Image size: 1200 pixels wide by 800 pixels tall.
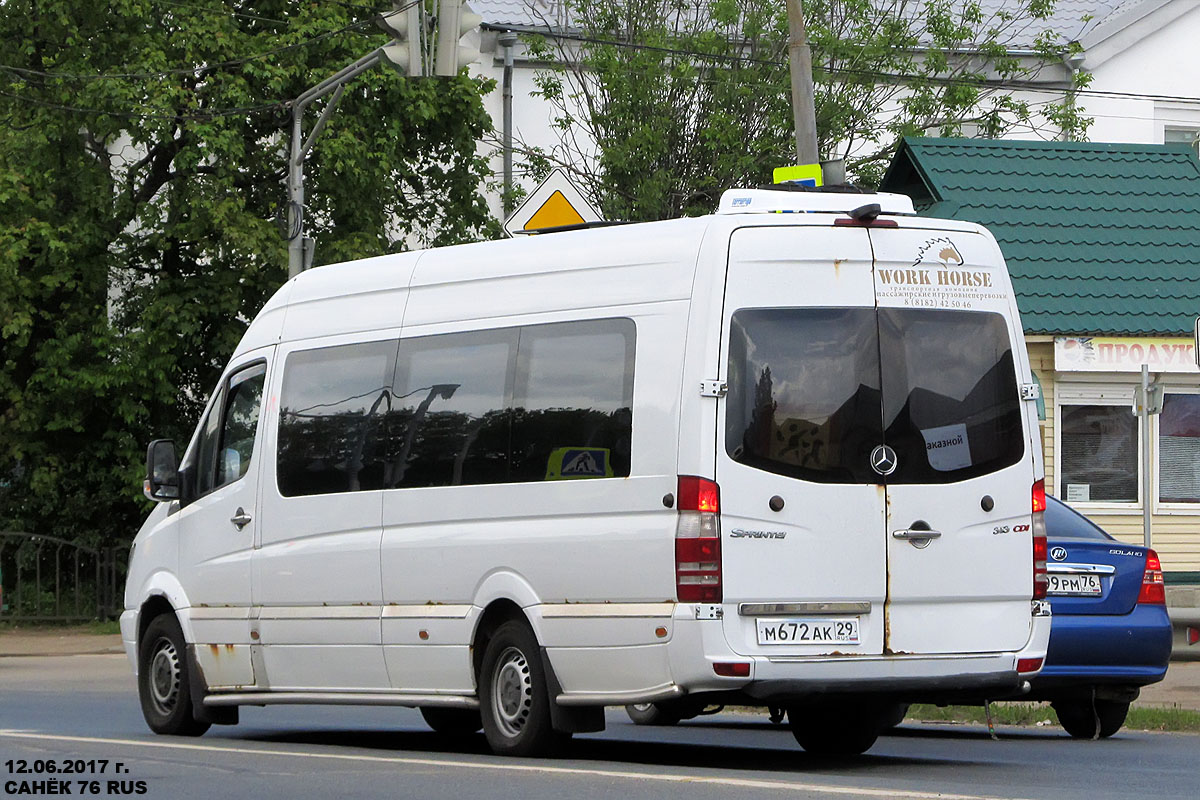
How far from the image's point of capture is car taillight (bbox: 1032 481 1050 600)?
1010 centimetres

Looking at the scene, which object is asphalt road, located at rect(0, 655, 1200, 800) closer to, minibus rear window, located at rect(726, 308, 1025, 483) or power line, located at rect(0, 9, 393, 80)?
minibus rear window, located at rect(726, 308, 1025, 483)

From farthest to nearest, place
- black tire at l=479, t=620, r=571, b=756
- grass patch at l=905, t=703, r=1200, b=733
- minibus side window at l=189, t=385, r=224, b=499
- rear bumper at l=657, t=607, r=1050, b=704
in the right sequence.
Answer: grass patch at l=905, t=703, r=1200, b=733 → minibus side window at l=189, t=385, r=224, b=499 → black tire at l=479, t=620, r=571, b=756 → rear bumper at l=657, t=607, r=1050, b=704

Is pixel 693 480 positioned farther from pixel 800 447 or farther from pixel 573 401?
pixel 573 401

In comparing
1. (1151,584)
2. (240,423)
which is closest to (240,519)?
(240,423)

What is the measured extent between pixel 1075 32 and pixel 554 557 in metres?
33.9

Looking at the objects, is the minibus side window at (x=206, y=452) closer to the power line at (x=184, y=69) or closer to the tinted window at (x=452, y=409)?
the tinted window at (x=452, y=409)

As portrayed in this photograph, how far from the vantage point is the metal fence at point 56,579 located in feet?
94.8

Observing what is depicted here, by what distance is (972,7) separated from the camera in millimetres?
34594

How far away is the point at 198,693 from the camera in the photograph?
1262 cm

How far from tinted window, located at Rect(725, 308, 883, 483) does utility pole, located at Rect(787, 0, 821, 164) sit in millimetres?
8791

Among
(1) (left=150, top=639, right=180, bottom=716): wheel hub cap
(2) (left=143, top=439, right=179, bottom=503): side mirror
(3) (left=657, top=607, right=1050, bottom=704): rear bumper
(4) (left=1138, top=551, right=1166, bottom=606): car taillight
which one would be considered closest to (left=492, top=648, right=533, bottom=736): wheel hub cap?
(3) (left=657, top=607, right=1050, bottom=704): rear bumper

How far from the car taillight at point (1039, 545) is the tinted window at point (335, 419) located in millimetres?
3480

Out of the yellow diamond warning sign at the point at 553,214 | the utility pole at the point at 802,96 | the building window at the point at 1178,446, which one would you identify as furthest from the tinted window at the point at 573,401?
the building window at the point at 1178,446

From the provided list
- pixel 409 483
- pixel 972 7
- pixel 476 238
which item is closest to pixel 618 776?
pixel 409 483
